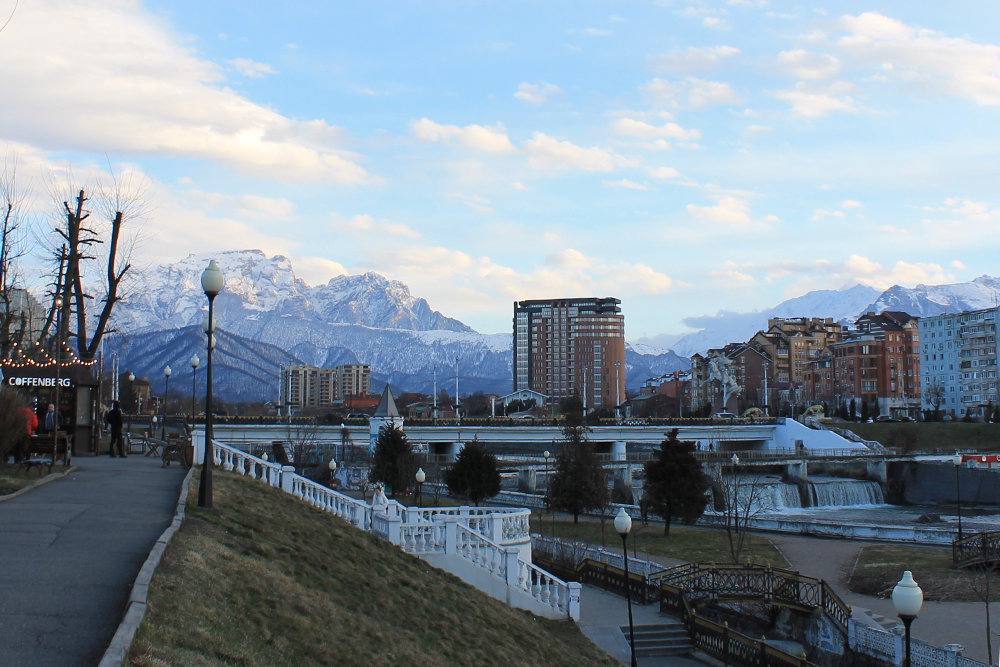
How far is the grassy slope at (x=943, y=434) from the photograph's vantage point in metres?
93.1

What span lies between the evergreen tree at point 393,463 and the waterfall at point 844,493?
37.9m

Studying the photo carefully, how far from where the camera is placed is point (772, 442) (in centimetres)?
10006

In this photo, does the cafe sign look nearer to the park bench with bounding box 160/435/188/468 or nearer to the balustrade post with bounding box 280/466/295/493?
the park bench with bounding box 160/435/188/468

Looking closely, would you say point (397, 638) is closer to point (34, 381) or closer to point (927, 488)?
point (34, 381)

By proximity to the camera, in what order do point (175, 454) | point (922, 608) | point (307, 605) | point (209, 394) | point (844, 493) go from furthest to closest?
1. point (844, 493)
2. point (922, 608)
3. point (175, 454)
4. point (209, 394)
5. point (307, 605)

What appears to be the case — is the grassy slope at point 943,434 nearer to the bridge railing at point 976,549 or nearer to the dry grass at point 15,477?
the bridge railing at point 976,549

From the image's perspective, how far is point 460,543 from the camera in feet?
67.1

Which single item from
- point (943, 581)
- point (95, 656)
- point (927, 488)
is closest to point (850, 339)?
point (927, 488)

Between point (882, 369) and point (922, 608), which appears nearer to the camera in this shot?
point (922, 608)

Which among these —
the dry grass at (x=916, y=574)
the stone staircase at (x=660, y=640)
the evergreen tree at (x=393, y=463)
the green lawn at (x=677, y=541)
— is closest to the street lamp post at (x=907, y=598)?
the stone staircase at (x=660, y=640)

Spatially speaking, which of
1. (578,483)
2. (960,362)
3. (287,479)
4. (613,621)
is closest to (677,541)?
(578,483)

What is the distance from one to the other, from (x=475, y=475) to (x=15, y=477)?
32.2 m

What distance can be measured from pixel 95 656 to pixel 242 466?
Result: 15429 millimetres

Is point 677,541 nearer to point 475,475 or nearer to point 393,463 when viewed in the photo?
point 475,475
